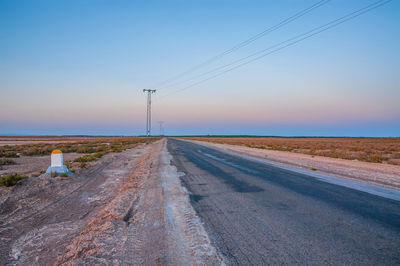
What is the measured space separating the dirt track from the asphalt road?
505 millimetres

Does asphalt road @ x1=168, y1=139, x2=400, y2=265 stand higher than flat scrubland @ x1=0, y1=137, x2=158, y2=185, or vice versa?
asphalt road @ x1=168, y1=139, x2=400, y2=265

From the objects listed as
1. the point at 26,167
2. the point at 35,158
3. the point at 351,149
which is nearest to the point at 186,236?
the point at 26,167

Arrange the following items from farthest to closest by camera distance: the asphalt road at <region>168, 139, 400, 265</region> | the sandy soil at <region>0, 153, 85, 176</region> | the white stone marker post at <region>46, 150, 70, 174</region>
Result: the sandy soil at <region>0, 153, 85, 176</region> → the white stone marker post at <region>46, 150, 70, 174</region> → the asphalt road at <region>168, 139, 400, 265</region>

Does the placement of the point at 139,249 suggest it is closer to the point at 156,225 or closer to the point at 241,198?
the point at 156,225

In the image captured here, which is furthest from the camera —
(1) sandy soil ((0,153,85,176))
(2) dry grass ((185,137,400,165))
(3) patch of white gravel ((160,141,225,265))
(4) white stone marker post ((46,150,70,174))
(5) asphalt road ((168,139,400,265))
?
(2) dry grass ((185,137,400,165))

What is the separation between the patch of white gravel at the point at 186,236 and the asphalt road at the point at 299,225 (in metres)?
0.17

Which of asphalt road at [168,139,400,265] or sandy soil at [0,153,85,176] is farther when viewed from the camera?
sandy soil at [0,153,85,176]

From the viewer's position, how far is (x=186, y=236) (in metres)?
4.36

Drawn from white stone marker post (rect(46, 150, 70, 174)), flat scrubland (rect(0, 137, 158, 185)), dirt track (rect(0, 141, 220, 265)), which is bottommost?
flat scrubland (rect(0, 137, 158, 185))

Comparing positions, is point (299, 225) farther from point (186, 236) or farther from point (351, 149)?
point (351, 149)

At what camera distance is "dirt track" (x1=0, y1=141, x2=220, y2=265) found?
3.71 meters

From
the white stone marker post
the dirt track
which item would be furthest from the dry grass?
the white stone marker post

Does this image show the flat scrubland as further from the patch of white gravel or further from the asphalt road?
the asphalt road

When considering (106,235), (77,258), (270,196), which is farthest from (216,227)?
(270,196)
